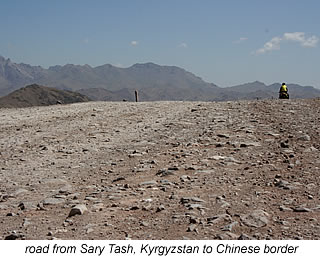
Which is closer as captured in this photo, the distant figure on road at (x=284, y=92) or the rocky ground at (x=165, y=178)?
the rocky ground at (x=165, y=178)

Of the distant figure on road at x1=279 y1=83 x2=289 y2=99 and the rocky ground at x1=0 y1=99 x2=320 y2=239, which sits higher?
the distant figure on road at x1=279 y1=83 x2=289 y2=99

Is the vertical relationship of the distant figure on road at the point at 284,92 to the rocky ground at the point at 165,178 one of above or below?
above

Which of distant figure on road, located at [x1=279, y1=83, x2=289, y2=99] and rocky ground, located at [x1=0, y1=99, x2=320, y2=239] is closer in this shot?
rocky ground, located at [x1=0, y1=99, x2=320, y2=239]

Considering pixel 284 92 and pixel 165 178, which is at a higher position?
pixel 284 92

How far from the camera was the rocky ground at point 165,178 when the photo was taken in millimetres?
6055

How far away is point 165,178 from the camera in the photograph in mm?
8469

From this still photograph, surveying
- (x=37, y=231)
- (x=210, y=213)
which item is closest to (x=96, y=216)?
(x=37, y=231)

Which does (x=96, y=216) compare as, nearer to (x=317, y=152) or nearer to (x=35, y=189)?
(x=35, y=189)

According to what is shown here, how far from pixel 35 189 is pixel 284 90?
72.4 feet

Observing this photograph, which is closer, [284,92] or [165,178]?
[165,178]

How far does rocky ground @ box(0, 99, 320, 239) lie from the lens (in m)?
6.05
